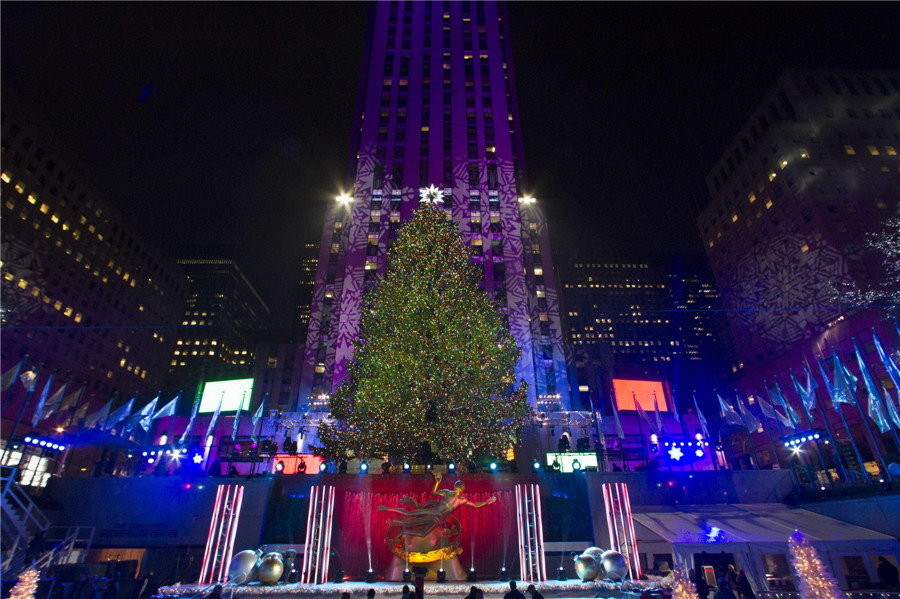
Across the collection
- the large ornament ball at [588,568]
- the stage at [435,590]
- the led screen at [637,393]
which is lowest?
the stage at [435,590]

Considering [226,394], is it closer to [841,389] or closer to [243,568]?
[243,568]

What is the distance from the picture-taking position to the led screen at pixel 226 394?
3797 cm

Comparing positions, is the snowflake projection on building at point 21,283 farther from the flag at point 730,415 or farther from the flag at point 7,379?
the flag at point 730,415

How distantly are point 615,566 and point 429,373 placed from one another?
855 centimetres

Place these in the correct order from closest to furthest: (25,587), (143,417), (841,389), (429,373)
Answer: (25,587)
(429,373)
(841,389)
(143,417)

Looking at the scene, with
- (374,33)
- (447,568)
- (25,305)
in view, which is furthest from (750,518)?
(25,305)

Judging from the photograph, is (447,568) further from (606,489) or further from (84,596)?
(84,596)

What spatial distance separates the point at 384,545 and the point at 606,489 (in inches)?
289

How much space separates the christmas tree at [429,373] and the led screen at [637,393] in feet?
79.1

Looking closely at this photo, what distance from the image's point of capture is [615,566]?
11047 mm

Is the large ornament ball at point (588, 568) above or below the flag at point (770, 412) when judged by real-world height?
below

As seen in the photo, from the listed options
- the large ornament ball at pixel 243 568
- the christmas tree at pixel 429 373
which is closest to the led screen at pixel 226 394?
the christmas tree at pixel 429 373

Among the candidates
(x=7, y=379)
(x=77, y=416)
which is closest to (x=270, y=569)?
(x=7, y=379)

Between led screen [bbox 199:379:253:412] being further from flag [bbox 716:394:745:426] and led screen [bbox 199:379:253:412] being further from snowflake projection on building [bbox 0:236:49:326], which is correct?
flag [bbox 716:394:745:426]
